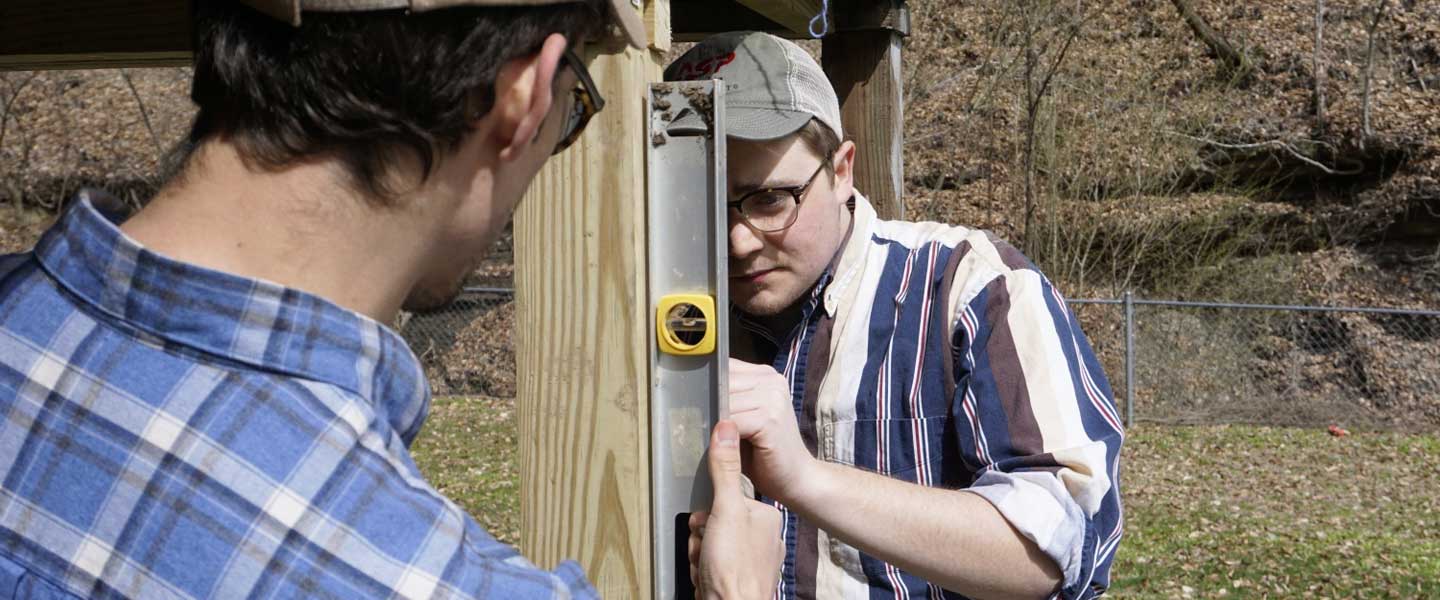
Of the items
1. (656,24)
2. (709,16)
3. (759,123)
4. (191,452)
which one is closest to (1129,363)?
(709,16)

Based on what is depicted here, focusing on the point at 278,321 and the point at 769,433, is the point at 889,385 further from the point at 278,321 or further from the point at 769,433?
the point at 278,321

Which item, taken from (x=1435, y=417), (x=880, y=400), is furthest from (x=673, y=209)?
(x=1435, y=417)

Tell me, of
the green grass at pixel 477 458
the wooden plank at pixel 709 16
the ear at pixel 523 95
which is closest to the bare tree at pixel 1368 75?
the green grass at pixel 477 458

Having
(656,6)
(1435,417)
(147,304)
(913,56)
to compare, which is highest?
(656,6)

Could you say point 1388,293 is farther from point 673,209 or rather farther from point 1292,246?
point 673,209

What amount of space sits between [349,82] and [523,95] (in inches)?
5.5

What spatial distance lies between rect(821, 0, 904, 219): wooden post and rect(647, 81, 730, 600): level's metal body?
205 centimetres

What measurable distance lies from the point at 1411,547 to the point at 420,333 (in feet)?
32.2

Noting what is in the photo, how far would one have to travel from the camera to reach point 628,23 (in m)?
1.20

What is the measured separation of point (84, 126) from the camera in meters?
15.9

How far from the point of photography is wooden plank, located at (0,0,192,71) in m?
2.66

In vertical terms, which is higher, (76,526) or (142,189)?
(76,526)

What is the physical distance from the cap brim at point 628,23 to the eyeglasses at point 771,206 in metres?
0.80

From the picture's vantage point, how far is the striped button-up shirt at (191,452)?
0.89 metres
